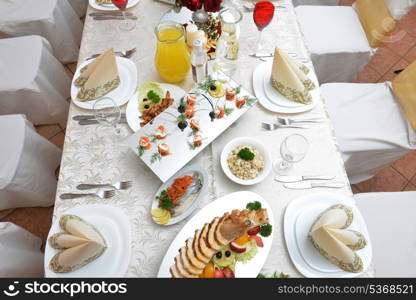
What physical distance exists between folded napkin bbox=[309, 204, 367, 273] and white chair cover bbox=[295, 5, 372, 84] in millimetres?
1182

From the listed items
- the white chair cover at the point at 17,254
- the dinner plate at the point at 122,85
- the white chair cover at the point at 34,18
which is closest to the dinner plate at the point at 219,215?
the dinner plate at the point at 122,85

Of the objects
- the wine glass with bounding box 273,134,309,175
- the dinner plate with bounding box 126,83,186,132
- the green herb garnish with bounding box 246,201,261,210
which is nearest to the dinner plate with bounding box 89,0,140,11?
the dinner plate with bounding box 126,83,186,132

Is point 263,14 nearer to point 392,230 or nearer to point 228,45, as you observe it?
point 228,45

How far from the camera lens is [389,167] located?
79.2 inches

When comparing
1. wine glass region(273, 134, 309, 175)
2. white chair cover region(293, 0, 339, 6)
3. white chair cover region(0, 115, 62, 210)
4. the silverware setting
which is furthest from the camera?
white chair cover region(293, 0, 339, 6)

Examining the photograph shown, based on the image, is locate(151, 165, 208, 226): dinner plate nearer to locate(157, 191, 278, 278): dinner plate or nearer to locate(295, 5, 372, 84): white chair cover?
locate(157, 191, 278, 278): dinner plate

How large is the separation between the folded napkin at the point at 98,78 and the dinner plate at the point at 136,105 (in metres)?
0.11

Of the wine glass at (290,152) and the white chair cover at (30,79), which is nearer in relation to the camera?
the wine glass at (290,152)

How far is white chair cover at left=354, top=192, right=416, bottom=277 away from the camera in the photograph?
1168 millimetres

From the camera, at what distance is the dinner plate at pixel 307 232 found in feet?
3.01

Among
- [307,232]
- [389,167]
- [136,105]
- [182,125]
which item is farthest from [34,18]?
[389,167]

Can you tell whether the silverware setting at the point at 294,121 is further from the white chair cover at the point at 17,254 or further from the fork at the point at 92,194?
the white chair cover at the point at 17,254

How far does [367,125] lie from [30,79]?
179cm

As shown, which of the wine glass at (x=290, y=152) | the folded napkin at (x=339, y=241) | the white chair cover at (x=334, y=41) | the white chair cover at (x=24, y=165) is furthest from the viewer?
the white chair cover at (x=334, y=41)
